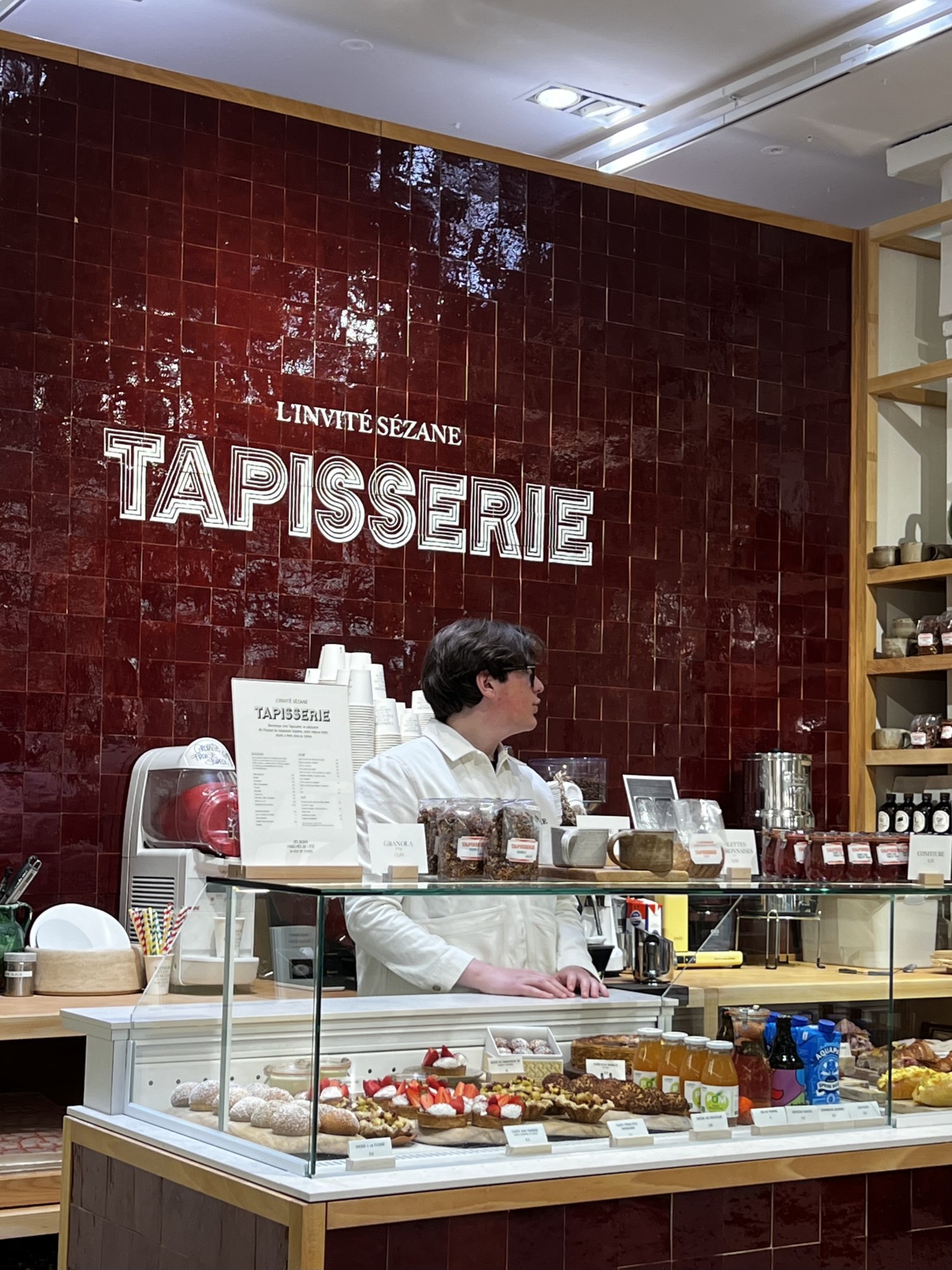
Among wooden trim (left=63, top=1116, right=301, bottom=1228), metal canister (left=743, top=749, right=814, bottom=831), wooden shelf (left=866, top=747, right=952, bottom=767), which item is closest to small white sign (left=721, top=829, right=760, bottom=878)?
wooden trim (left=63, top=1116, right=301, bottom=1228)

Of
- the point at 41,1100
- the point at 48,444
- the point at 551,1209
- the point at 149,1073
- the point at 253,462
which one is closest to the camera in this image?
the point at 551,1209

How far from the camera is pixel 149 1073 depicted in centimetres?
248

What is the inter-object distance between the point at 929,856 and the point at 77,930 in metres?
2.45

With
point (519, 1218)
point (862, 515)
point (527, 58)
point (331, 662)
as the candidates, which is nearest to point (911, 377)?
point (862, 515)

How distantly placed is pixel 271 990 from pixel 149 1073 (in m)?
0.41

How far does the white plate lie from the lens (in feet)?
14.0

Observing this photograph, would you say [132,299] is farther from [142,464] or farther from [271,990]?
[271,990]

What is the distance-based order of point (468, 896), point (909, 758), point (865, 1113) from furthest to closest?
point (909, 758)
point (865, 1113)
point (468, 896)

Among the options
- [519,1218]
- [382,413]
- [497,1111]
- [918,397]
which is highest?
[918,397]

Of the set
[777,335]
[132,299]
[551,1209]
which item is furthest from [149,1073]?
[777,335]

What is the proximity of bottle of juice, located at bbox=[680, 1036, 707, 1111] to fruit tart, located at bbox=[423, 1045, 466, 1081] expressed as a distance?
348mm

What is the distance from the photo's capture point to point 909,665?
6035 mm

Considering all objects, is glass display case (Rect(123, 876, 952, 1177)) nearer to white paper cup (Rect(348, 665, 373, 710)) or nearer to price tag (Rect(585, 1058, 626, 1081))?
price tag (Rect(585, 1058, 626, 1081))

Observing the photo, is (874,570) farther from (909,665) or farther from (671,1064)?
(671,1064)
